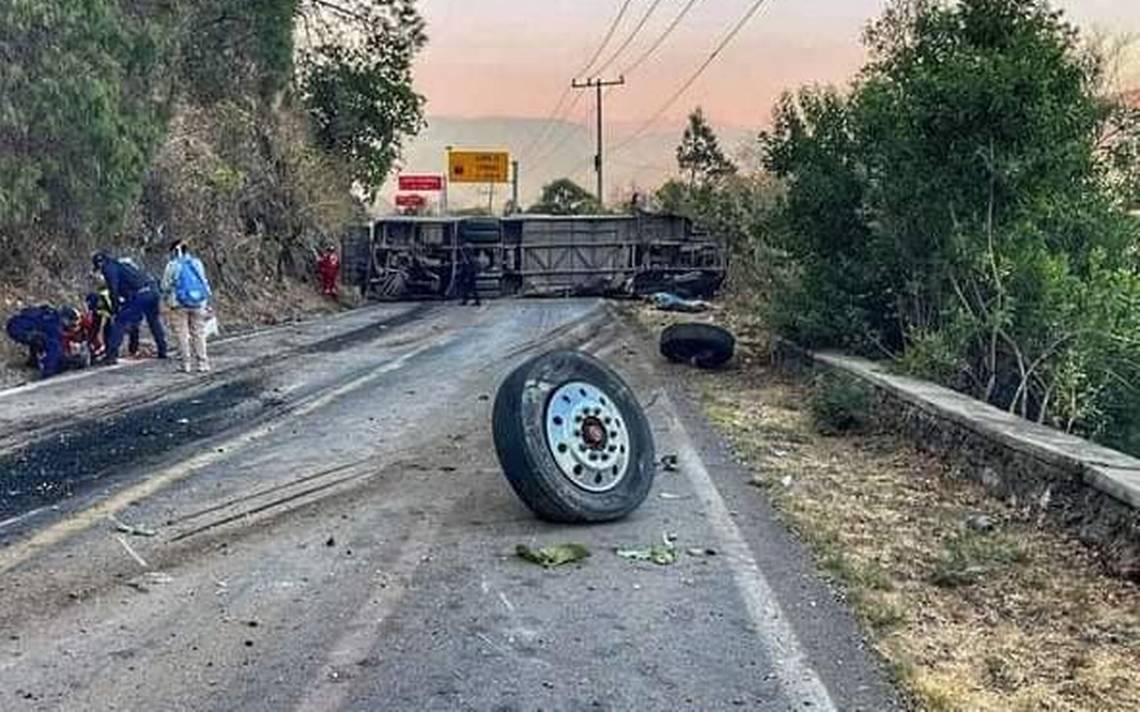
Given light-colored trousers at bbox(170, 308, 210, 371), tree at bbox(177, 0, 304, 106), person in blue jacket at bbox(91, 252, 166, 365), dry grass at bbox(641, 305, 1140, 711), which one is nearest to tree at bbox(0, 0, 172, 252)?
person in blue jacket at bbox(91, 252, 166, 365)

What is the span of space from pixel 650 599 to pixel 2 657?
8.87 feet

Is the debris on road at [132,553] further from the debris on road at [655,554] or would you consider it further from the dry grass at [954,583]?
the dry grass at [954,583]

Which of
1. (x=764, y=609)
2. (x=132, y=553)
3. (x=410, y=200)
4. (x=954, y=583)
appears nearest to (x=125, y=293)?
(x=132, y=553)

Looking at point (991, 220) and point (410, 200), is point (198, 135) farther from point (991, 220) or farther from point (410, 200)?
point (410, 200)

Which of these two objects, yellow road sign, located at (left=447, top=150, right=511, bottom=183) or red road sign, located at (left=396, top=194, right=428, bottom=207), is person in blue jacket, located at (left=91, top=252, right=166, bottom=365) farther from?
yellow road sign, located at (left=447, top=150, right=511, bottom=183)

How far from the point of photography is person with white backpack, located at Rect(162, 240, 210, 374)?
47.9 ft

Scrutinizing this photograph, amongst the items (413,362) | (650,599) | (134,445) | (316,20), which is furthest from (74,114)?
(316,20)

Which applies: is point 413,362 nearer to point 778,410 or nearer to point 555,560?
point 778,410

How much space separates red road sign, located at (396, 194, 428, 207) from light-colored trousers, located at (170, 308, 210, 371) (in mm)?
49647

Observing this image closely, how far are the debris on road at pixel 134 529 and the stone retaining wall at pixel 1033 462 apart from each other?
5014 mm

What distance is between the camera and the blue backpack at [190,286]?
48.2 feet

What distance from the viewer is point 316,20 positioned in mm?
32719

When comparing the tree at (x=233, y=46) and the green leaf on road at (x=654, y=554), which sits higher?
the tree at (x=233, y=46)

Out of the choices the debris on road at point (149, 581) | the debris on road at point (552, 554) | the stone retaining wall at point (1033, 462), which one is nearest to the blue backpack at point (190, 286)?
the stone retaining wall at point (1033, 462)
